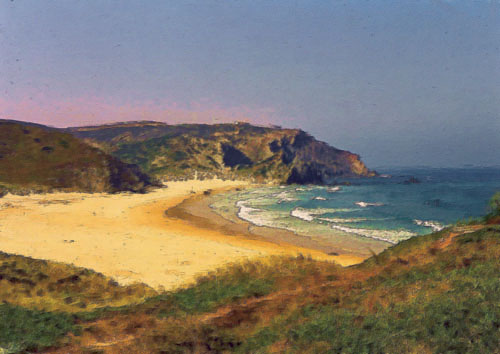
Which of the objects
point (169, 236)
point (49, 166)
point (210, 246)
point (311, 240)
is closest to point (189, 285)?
point (210, 246)

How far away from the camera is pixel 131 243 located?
23031mm

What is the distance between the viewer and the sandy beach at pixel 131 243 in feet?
56.7

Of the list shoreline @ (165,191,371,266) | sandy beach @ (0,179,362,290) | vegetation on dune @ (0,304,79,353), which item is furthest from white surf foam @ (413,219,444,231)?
vegetation on dune @ (0,304,79,353)

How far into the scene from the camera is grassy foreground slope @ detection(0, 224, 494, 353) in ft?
19.5

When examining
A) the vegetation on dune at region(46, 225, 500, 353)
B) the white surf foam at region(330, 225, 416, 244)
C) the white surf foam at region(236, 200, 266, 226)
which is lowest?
the white surf foam at region(236, 200, 266, 226)

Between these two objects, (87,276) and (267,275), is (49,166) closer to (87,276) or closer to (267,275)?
(87,276)

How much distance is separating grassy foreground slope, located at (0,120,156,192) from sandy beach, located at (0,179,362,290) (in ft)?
47.1

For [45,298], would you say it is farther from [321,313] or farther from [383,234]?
[383,234]

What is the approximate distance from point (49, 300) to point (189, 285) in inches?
202

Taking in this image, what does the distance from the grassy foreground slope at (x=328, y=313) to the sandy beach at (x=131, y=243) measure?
3.83 metres

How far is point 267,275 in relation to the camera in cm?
1386

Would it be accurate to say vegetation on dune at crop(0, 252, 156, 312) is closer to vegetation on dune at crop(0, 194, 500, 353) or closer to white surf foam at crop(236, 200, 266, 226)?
vegetation on dune at crop(0, 194, 500, 353)

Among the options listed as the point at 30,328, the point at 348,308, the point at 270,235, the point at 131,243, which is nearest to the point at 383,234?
the point at 270,235

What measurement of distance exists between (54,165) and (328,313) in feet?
207
